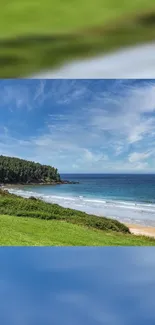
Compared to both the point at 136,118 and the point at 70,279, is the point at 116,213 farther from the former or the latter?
the point at 70,279

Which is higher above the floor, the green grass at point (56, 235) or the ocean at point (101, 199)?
the ocean at point (101, 199)

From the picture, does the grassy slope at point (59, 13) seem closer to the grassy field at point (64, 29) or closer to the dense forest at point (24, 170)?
the grassy field at point (64, 29)

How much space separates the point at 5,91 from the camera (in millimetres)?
5691

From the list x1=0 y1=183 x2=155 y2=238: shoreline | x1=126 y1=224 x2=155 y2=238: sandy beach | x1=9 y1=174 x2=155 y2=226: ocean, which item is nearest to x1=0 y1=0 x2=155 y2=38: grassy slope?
x1=9 y1=174 x2=155 y2=226: ocean

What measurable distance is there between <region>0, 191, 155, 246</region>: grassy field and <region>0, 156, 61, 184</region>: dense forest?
227mm

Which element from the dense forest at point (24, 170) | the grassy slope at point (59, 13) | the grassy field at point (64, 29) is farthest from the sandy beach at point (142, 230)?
the grassy slope at point (59, 13)

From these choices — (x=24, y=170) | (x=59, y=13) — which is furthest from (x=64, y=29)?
(x=24, y=170)

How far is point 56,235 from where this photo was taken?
594 cm

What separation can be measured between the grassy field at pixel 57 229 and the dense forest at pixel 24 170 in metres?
0.23

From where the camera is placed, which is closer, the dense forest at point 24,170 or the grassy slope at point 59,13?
the grassy slope at point 59,13

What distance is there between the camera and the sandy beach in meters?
5.97

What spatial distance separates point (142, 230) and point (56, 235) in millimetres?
1028

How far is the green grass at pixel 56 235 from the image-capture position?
593cm

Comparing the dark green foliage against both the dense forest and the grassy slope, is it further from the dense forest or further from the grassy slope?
the grassy slope
